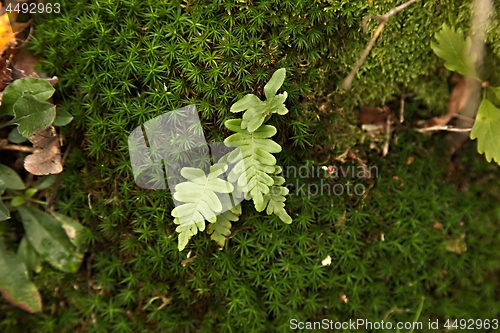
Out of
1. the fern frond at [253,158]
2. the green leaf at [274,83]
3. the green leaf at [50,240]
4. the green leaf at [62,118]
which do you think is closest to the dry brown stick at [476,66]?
the green leaf at [274,83]

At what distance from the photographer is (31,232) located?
2.71 meters

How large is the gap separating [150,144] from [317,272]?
1272 millimetres

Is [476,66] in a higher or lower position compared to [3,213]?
higher

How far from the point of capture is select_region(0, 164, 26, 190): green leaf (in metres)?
2.59

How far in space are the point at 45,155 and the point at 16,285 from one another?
83 centimetres

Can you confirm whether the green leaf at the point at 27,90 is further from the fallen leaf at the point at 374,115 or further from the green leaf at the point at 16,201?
A: the fallen leaf at the point at 374,115

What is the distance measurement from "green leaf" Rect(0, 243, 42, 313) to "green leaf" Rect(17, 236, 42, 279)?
0.05 meters

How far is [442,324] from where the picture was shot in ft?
9.29

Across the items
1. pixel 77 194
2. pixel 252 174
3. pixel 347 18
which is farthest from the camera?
pixel 77 194

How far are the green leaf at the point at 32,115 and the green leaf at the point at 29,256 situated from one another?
2.44 ft

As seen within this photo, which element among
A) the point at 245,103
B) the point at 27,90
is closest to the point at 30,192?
the point at 27,90

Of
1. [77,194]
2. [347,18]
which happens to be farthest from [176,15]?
[77,194]

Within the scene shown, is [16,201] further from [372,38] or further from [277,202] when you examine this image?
[372,38]

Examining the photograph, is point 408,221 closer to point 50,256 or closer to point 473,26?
point 473,26
